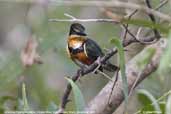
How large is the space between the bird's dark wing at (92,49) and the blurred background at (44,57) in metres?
0.08

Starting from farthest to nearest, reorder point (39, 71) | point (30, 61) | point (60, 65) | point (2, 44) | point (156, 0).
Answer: point (2, 44) < point (60, 65) < point (39, 71) < point (156, 0) < point (30, 61)

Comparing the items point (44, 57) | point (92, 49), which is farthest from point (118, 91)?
point (44, 57)

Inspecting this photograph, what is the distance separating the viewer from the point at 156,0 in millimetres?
1997

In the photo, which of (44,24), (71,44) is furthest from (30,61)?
(71,44)

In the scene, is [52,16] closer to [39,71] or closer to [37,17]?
[39,71]

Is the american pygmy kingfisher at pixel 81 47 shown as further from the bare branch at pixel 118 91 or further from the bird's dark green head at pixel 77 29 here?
the bare branch at pixel 118 91

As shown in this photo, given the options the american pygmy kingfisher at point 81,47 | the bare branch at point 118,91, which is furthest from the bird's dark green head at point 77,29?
the bare branch at point 118,91

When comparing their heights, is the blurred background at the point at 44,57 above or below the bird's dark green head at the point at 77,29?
below

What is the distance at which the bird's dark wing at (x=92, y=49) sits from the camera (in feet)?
6.38

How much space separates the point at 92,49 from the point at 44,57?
52.2 inches

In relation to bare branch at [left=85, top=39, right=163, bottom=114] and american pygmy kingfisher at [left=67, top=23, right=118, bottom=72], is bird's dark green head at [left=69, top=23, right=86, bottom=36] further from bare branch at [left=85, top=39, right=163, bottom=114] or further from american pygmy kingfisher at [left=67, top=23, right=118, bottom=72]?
bare branch at [left=85, top=39, right=163, bottom=114]

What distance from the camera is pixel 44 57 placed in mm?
3244

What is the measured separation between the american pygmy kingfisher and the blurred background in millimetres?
77

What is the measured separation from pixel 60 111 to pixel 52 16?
1050 mm
